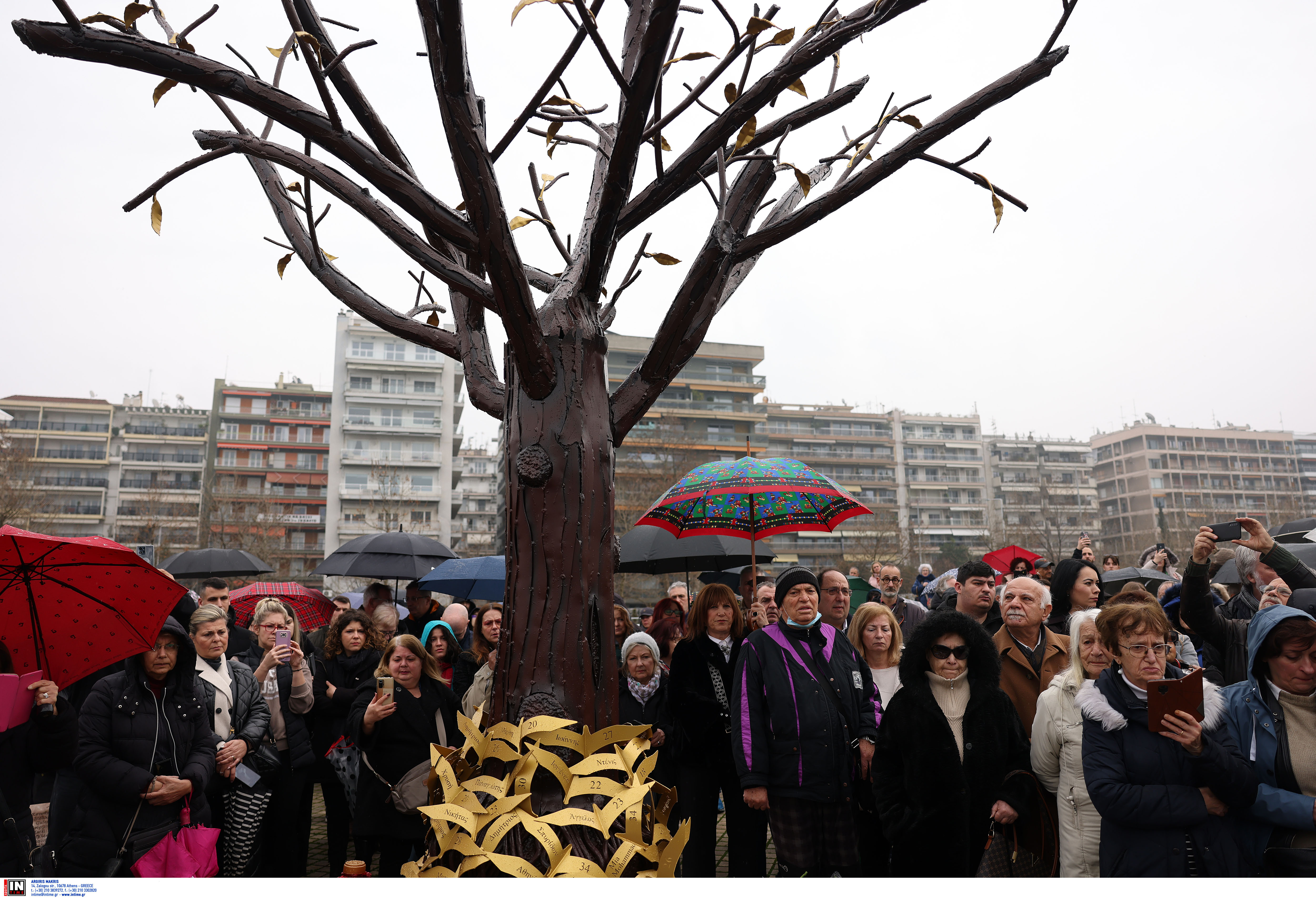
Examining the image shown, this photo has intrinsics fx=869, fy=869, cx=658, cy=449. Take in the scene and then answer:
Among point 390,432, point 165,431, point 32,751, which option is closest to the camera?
point 32,751

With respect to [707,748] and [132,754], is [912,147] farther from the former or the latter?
[132,754]

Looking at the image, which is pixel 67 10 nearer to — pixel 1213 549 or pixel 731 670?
pixel 731 670

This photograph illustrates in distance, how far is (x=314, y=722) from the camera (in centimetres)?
542

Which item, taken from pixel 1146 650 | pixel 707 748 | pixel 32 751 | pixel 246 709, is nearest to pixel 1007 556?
pixel 707 748

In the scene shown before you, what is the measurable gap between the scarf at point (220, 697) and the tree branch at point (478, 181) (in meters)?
3.40

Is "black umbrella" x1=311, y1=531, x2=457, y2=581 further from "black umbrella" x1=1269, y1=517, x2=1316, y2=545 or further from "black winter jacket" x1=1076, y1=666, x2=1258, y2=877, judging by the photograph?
"black umbrella" x1=1269, y1=517, x2=1316, y2=545

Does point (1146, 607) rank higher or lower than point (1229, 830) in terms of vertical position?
higher

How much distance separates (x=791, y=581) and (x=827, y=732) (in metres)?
0.79

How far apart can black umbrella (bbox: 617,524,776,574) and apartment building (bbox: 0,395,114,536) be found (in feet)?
224

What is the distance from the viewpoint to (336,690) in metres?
5.39

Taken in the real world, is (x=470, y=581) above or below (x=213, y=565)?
below

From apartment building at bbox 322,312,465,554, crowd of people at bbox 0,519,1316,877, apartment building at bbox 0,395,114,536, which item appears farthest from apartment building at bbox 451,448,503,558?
crowd of people at bbox 0,519,1316,877
